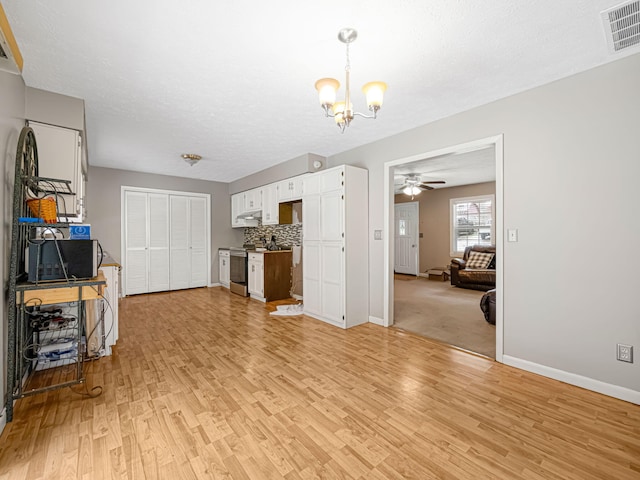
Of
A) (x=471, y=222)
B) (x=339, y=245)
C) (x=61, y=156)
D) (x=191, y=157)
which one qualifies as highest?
(x=191, y=157)

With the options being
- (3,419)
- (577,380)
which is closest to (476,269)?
(577,380)

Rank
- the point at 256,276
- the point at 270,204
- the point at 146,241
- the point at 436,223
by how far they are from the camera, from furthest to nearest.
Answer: the point at 436,223 → the point at 146,241 → the point at 270,204 → the point at 256,276

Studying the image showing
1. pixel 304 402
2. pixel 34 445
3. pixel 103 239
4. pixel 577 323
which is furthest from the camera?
pixel 103 239

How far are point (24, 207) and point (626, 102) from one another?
15.0ft

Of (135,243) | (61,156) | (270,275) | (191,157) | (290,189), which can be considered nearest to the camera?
(61,156)

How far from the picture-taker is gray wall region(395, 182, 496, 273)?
783cm

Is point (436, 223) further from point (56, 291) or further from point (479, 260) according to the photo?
point (56, 291)

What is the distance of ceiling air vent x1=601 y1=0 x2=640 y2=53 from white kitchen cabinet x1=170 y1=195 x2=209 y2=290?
6701 millimetres

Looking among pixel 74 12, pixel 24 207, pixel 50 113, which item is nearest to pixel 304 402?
pixel 24 207

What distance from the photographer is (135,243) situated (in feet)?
19.1

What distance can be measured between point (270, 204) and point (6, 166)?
12.4 ft

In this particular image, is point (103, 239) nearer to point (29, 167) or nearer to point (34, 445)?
point (29, 167)

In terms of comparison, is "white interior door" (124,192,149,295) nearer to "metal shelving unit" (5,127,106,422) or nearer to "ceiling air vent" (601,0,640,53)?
"metal shelving unit" (5,127,106,422)

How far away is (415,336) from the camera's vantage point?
3443 mm
